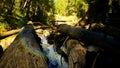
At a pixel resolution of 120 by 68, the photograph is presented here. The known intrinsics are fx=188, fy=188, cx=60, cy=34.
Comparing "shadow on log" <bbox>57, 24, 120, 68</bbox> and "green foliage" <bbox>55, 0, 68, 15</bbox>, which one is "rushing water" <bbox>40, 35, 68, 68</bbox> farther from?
"green foliage" <bbox>55, 0, 68, 15</bbox>

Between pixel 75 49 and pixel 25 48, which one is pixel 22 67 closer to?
pixel 25 48

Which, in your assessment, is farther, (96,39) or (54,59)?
(54,59)

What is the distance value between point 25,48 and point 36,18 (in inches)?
718

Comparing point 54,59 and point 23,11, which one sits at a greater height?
point 23,11

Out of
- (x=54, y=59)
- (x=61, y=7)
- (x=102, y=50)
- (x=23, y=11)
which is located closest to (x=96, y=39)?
(x=102, y=50)

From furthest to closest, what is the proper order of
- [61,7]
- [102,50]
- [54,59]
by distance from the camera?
→ [61,7]
[54,59]
[102,50]

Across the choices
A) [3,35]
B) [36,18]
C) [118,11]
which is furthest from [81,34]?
[36,18]

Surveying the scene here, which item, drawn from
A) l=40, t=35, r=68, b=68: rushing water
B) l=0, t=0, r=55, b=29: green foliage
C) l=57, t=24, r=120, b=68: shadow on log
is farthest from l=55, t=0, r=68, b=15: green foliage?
l=57, t=24, r=120, b=68: shadow on log

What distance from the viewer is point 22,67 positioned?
3.28 metres

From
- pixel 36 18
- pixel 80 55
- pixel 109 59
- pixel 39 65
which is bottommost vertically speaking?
pixel 36 18

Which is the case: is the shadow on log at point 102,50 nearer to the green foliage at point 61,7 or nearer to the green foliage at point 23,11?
the green foliage at point 23,11

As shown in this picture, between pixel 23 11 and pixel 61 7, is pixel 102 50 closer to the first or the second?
pixel 23 11

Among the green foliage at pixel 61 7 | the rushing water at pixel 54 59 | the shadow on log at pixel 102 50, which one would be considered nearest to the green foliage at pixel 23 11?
→ the rushing water at pixel 54 59

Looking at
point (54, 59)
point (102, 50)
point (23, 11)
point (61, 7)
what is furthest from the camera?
point (61, 7)
